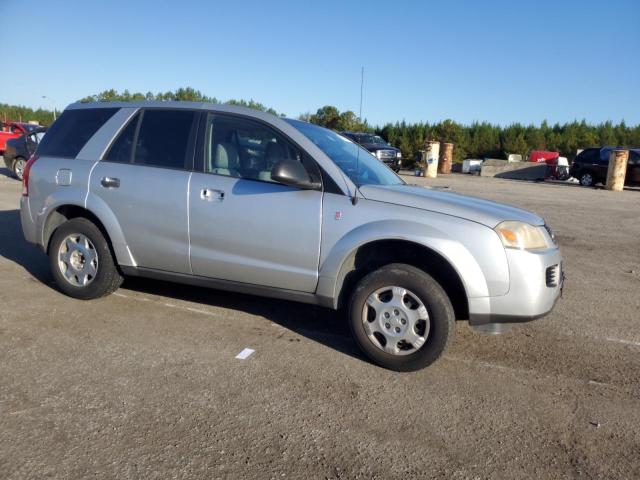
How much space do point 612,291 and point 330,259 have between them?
3.88m

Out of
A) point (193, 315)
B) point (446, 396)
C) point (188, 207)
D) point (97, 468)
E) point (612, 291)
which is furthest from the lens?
point (612, 291)

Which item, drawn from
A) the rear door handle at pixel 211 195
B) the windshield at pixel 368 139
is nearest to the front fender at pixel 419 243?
the rear door handle at pixel 211 195

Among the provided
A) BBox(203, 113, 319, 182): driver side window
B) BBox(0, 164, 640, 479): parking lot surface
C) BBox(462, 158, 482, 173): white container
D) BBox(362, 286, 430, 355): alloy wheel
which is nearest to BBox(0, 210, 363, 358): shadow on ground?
BBox(0, 164, 640, 479): parking lot surface

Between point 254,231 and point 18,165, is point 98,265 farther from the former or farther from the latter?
point 18,165

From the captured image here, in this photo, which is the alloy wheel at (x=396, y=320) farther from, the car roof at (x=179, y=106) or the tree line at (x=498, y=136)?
the tree line at (x=498, y=136)

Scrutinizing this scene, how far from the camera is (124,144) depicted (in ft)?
15.9

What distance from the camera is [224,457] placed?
273 centimetres

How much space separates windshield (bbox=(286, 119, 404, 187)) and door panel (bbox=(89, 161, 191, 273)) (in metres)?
1.11

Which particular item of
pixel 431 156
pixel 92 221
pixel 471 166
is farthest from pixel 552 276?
pixel 471 166

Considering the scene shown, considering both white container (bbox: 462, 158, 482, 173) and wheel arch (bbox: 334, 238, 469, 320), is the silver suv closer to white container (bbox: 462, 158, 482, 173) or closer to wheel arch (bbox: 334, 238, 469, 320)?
wheel arch (bbox: 334, 238, 469, 320)

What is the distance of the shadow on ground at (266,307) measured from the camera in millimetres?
4449

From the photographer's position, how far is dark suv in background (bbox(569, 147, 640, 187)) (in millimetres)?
21922

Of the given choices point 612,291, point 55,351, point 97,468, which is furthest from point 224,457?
point 612,291

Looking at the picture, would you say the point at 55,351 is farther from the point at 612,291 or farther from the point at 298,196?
the point at 612,291
